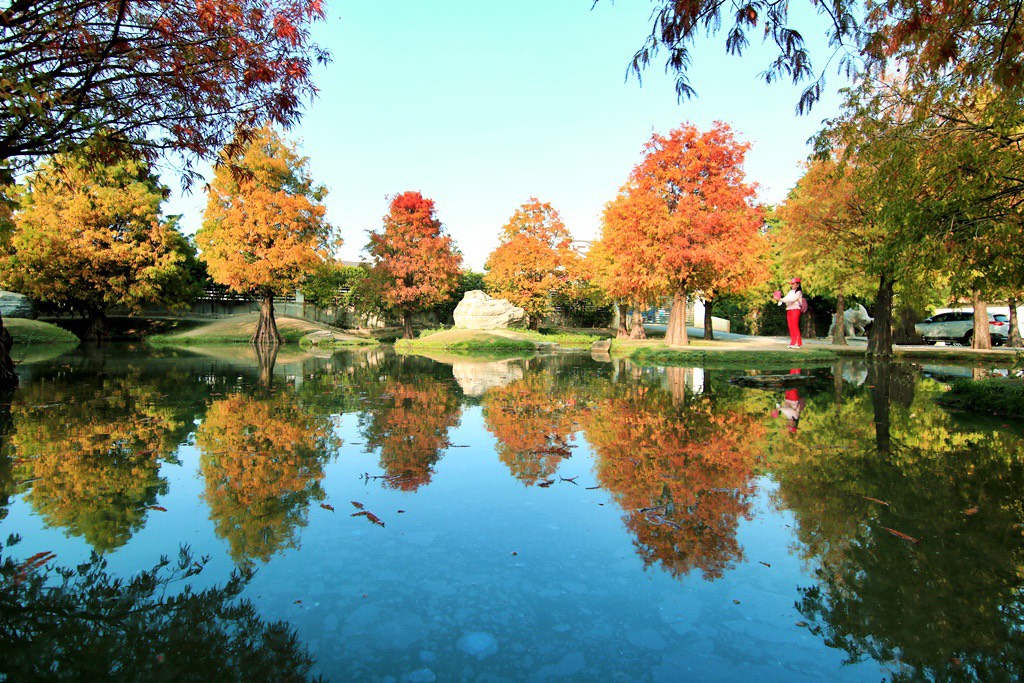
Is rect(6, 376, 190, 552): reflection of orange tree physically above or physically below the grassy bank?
below

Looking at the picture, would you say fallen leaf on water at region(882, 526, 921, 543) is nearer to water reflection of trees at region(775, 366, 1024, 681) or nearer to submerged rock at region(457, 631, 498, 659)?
water reflection of trees at region(775, 366, 1024, 681)

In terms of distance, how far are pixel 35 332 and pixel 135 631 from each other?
32.2m

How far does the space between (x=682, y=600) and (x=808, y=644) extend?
56 centimetres

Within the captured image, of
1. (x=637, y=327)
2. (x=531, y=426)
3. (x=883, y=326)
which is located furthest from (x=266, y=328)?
Result: (x=883, y=326)

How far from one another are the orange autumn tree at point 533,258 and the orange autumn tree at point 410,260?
300 cm

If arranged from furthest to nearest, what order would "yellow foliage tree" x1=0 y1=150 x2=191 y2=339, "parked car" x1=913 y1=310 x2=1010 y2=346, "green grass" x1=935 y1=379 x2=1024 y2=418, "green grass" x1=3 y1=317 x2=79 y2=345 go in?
"parked car" x1=913 y1=310 x2=1010 y2=346
"yellow foliage tree" x1=0 y1=150 x2=191 y2=339
"green grass" x1=3 y1=317 x2=79 y2=345
"green grass" x1=935 y1=379 x2=1024 y2=418

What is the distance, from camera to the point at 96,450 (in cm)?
560

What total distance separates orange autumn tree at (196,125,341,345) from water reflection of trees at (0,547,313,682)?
993 inches

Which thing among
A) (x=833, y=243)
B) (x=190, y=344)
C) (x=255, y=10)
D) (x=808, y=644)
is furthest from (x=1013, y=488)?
(x=190, y=344)

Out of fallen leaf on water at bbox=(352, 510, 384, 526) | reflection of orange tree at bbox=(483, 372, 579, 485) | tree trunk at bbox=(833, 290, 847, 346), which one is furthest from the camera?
tree trunk at bbox=(833, 290, 847, 346)

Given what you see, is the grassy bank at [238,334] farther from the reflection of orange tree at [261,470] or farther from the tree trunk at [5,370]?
the reflection of orange tree at [261,470]

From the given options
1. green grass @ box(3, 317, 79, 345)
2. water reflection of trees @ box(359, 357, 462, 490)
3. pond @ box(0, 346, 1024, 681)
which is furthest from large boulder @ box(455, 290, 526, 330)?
pond @ box(0, 346, 1024, 681)

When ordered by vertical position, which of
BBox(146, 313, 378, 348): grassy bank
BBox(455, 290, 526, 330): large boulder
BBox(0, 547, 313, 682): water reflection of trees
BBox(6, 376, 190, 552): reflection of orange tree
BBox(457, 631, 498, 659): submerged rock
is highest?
BBox(455, 290, 526, 330): large boulder

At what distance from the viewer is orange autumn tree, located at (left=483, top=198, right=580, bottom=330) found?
104ft
